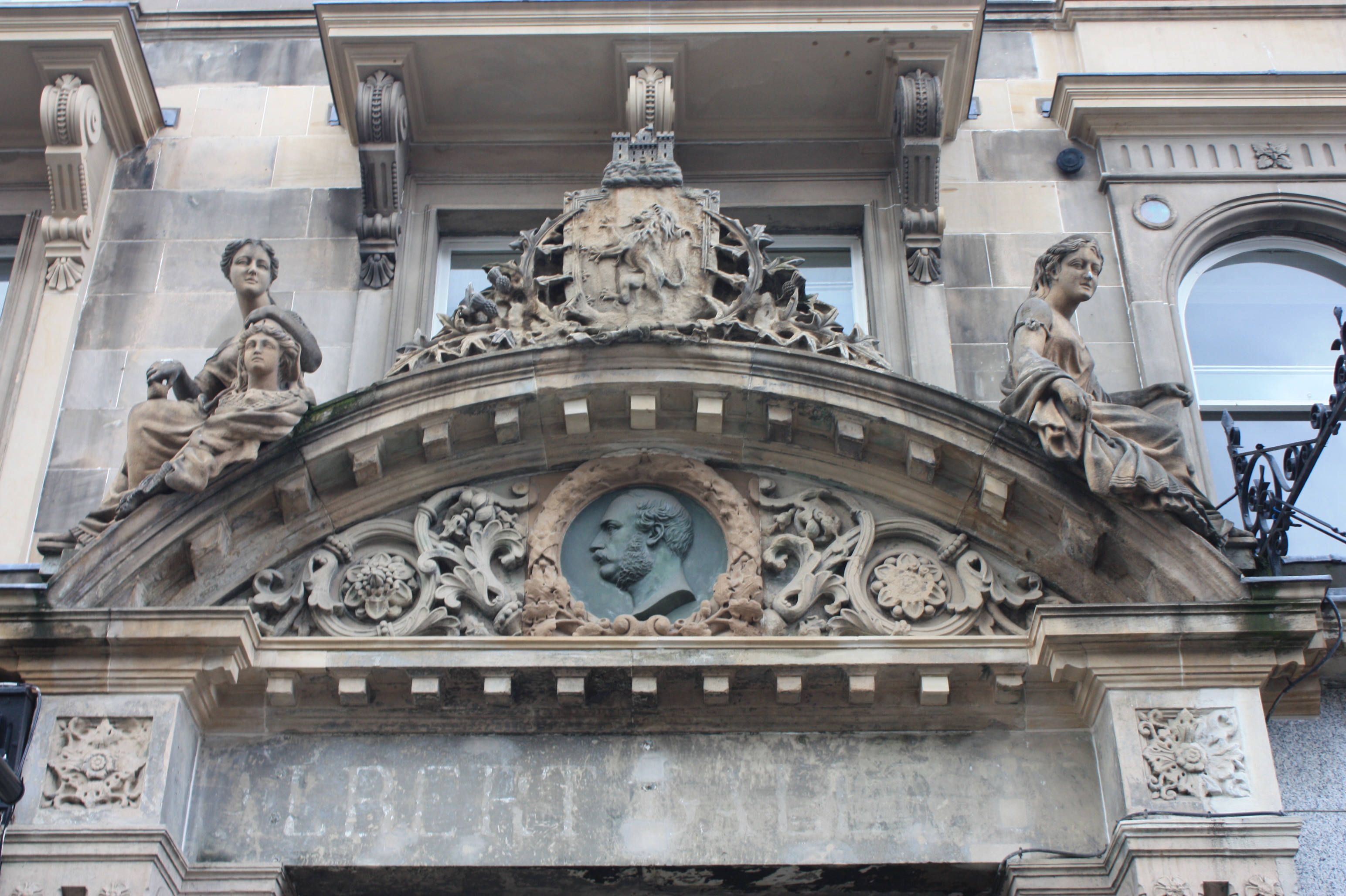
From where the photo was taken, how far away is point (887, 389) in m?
8.55

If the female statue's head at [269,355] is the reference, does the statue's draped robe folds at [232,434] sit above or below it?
below

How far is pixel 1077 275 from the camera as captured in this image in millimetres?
9070

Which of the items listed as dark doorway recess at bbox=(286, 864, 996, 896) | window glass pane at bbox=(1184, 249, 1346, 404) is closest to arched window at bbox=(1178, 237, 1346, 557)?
window glass pane at bbox=(1184, 249, 1346, 404)

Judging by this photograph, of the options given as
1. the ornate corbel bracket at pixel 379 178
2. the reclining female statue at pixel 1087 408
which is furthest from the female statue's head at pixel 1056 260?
the ornate corbel bracket at pixel 379 178

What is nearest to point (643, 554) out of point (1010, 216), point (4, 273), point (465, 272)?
point (465, 272)

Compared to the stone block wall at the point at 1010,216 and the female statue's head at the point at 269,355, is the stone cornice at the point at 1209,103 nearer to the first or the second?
the stone block wall at the point at 1010,216

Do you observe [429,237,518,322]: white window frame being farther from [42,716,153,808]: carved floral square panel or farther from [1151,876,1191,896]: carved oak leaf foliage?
[1151,876,1191,896]: carved oak leaf foliage

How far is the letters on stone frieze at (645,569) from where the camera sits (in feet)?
27.3

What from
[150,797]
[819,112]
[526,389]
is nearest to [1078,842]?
[526,389]

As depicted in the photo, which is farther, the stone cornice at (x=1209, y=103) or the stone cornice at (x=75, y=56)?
the stone cornice at (x=1209, y=103)

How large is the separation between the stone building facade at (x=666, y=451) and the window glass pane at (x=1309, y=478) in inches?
1.2

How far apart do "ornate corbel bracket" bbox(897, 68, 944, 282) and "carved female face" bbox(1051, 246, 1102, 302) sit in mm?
1257

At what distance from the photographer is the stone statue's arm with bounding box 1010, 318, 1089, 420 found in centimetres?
817

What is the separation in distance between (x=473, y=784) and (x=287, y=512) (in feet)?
6.15
